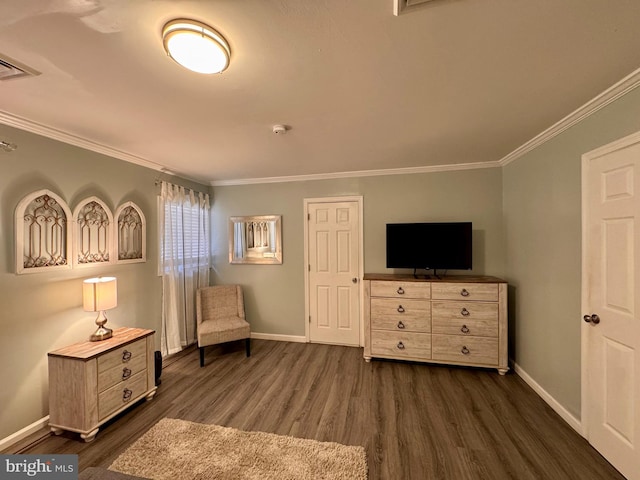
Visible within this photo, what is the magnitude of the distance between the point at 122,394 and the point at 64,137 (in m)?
2.27

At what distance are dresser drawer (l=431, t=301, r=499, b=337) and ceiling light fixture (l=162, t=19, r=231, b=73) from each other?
10.1ft

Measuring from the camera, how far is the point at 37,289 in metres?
2.10

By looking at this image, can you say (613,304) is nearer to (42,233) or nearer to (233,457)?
(233,457)

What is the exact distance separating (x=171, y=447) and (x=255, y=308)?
2238 millimetres

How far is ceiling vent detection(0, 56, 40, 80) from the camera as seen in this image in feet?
4.40

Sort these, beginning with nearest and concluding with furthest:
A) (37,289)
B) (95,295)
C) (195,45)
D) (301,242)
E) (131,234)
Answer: (195,45) < (37,289) < (95,295) < (131,234) < (301,242)

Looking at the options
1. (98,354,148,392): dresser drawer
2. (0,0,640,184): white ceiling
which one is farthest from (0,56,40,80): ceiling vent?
(98,354,148,392): dresser drawer

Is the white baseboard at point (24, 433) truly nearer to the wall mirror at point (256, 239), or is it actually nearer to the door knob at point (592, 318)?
the wall mirror at point (256, 239)

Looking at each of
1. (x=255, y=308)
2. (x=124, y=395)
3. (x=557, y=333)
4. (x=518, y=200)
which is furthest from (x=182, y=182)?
(x=557, y=333)

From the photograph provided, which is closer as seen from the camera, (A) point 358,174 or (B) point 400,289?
(B) point 400,289

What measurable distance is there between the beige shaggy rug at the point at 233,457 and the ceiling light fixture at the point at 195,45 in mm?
2394

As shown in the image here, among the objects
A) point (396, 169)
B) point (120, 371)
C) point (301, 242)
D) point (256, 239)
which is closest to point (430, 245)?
point (396, 169)

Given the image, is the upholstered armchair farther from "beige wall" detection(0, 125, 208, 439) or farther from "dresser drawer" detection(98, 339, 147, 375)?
"beige wall" detection(0, 125, 208, 439)

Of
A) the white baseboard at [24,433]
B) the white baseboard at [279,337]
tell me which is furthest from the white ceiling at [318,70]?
the white baseboard at [279,337]
